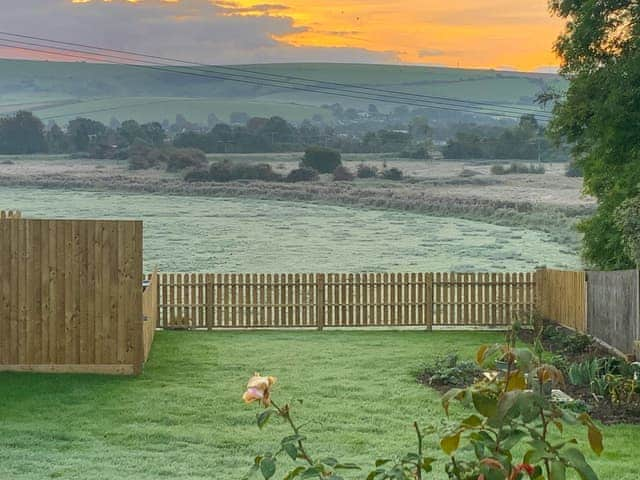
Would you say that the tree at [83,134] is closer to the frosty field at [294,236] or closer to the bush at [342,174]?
the frosty field at [294,236]

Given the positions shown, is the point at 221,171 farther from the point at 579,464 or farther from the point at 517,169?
the point at 579,464

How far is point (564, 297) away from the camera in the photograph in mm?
18172

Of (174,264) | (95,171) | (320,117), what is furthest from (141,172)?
(320,117)

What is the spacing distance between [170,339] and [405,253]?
74.6 feet

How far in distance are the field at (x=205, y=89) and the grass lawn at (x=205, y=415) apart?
44.6 m

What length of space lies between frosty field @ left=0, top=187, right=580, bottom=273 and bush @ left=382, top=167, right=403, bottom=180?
367 centimetres

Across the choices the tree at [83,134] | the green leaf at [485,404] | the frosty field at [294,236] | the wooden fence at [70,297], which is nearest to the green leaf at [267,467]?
the green leaf at [485,404]

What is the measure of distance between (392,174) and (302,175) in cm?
477

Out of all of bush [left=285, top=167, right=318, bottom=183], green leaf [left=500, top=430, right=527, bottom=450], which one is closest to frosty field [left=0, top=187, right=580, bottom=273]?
bush [left=285, top=167, right=318, bottom=183]

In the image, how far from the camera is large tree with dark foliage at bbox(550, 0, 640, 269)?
19844 millimetres

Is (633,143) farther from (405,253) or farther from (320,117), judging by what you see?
(320,117)

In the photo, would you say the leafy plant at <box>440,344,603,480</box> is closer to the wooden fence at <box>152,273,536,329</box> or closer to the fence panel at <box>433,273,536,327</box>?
the wooden fence at <box>152,273,536,329</box>

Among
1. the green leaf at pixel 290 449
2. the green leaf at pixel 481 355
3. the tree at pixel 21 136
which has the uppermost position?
the tree at pixel 21 136

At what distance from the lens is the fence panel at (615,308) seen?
1338 cm
